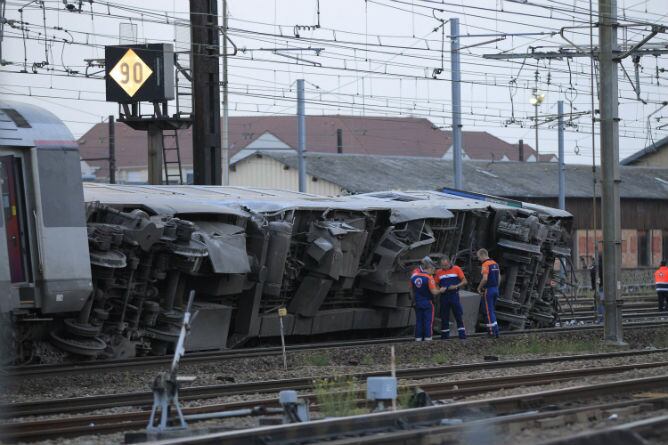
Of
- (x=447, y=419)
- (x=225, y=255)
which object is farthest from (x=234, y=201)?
(x=447, y=419)

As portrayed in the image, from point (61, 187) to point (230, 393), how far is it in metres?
4.28

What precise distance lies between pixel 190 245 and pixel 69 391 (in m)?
4.19

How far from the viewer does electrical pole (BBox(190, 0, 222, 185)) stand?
26.7 metres

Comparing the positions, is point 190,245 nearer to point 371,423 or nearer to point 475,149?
point 371,423

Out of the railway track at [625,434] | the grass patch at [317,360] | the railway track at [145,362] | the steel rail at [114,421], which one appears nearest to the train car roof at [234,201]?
the railway track at [145,362]

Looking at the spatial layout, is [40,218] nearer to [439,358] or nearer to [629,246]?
[439,358]

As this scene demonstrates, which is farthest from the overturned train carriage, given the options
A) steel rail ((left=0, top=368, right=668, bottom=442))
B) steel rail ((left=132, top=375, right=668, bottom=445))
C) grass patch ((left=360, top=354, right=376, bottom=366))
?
steel rail ((left=132, top=375, right=668, bottom=445))

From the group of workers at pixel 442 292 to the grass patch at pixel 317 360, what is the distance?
3219mm

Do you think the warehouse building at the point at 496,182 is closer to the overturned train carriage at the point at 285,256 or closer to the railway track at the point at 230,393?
the overturned train carriage at the point at 285,256

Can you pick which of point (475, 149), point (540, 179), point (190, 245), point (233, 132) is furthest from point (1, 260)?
point (475, 149)

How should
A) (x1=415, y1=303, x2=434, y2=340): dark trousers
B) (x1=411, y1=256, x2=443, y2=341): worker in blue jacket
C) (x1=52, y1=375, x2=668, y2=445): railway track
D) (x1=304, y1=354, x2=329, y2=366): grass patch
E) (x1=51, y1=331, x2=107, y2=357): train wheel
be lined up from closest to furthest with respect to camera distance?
1. (x1=52, y1=375, x2=668, y2=445): railway track
2. (x1=51, y1=331, x2=107, y2=357): train wheel
3. (x1=304, y1=354, x2=329, y2=366): grass patch
4. (x1=411, y1=256, x2=443, y2=341): worker in blue jacket
5. (x1=415, y1=303, x2=434, y2=340): dark trousers

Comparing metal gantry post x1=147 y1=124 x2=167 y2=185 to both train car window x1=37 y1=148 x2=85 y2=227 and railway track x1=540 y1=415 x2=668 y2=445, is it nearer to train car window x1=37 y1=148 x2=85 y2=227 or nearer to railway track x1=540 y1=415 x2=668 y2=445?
train car window x1=37 y1=148 x2=85 y2=227

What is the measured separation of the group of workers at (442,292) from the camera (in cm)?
2120

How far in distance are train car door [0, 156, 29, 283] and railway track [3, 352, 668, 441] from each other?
340 cm
